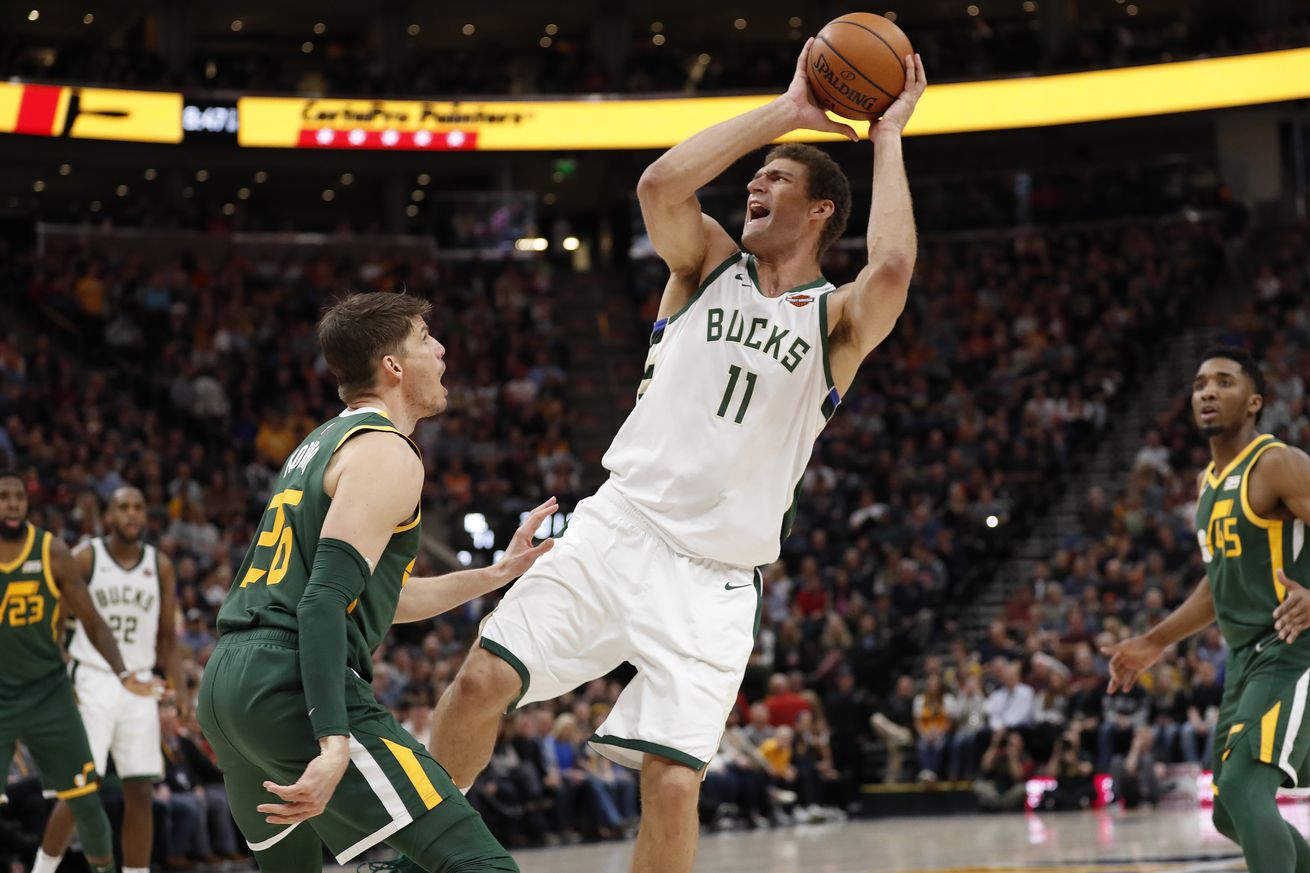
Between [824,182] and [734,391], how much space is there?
30.5 inches

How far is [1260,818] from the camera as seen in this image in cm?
574

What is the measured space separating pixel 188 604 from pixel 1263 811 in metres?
11.0

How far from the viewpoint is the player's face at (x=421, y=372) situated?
4207mm

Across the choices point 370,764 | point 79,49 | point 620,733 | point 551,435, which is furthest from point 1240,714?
point 79,49

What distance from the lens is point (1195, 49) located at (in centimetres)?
2498

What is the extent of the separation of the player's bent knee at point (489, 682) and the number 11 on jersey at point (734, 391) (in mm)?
995

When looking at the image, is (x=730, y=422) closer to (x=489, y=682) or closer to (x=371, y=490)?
(x=489, y=682)

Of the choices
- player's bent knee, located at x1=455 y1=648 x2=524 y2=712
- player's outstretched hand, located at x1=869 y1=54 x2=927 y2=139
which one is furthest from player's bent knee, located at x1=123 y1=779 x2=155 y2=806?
player's outstretched hand, located at x1=869 y1=54 x2=927 y2=139

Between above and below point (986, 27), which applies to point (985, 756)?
below

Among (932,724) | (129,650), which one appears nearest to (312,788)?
(129,650)

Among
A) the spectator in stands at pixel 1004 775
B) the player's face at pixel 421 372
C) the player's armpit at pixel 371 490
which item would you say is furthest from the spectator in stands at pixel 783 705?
the player's armpit at pixel 371 490

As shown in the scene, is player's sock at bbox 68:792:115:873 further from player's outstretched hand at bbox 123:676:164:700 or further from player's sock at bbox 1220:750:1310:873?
player's sock at bbox 1220:750:1310:873

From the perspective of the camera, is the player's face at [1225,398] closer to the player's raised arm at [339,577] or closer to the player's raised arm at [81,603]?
the player's raised arm at [339,577]

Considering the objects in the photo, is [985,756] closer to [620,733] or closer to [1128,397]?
[1128,397]
